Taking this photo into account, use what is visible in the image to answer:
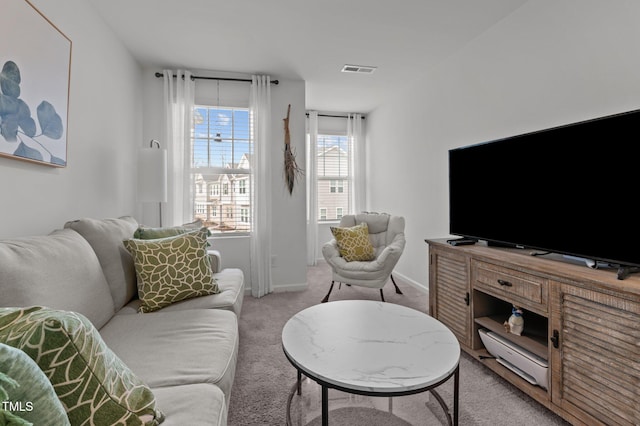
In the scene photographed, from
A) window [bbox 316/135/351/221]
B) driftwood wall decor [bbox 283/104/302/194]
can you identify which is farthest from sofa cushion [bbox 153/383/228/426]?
window [bbox 316/135/351/221]

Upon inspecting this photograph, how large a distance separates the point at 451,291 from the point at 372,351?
123 cm

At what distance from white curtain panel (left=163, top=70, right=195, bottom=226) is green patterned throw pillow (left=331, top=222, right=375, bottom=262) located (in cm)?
171

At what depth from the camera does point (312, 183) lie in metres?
5.05

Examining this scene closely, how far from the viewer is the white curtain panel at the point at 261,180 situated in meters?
3.50

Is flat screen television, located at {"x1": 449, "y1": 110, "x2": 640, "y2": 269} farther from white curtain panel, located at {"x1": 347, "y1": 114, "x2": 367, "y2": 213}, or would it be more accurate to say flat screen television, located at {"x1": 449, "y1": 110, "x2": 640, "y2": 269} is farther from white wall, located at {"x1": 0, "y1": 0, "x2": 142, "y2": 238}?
white curtain panel, located at {"x1": 347, "y1": 114, "x2": 367, "y2": 213}

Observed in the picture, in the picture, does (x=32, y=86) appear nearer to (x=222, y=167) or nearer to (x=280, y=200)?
(x=222, y=167)

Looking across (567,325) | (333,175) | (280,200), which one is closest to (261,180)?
(280,200)

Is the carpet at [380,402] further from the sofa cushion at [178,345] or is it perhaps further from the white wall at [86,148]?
the white wall at [86,148]

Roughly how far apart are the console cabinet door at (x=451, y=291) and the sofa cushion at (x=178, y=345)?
5.06 ft

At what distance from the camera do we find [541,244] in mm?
1796

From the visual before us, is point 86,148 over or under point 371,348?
over

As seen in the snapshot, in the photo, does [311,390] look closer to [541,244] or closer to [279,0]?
[541,244]

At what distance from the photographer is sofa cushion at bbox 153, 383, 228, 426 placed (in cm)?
89

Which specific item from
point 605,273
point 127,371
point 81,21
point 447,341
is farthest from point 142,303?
point 605,273
